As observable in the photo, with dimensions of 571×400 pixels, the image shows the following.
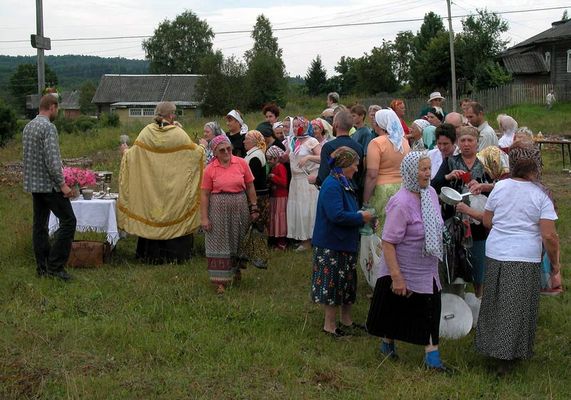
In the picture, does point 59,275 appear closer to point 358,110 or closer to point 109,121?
point 358,110

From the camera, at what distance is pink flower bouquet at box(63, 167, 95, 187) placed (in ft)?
26.9

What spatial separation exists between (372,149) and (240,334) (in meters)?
2.08

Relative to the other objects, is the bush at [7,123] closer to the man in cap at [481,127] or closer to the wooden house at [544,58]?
the man in cap at [481,127]

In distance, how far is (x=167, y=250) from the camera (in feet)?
28.7

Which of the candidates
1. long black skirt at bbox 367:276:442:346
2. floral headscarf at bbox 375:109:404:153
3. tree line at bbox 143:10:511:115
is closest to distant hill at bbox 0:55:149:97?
tree line at bbox 143:10:511:115

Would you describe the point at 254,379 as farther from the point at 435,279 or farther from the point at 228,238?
the point at 228,238

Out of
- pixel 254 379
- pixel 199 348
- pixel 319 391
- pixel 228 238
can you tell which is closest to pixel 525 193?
pixel 319 391

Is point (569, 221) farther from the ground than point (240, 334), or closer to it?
farther from the ground

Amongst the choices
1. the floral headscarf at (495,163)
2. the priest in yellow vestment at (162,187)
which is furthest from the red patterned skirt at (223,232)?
the floral headscarf at (495,163)

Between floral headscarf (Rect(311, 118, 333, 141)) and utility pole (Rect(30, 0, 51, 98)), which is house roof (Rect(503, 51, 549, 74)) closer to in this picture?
utility pole (Rect(30, 0, 51, 98))

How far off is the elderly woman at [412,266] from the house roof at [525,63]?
4060 centimetres

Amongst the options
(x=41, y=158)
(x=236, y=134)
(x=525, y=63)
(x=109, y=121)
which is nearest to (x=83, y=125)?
(x=109, y=121)

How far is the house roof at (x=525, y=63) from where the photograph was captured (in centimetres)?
4325

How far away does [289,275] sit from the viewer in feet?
26.7
